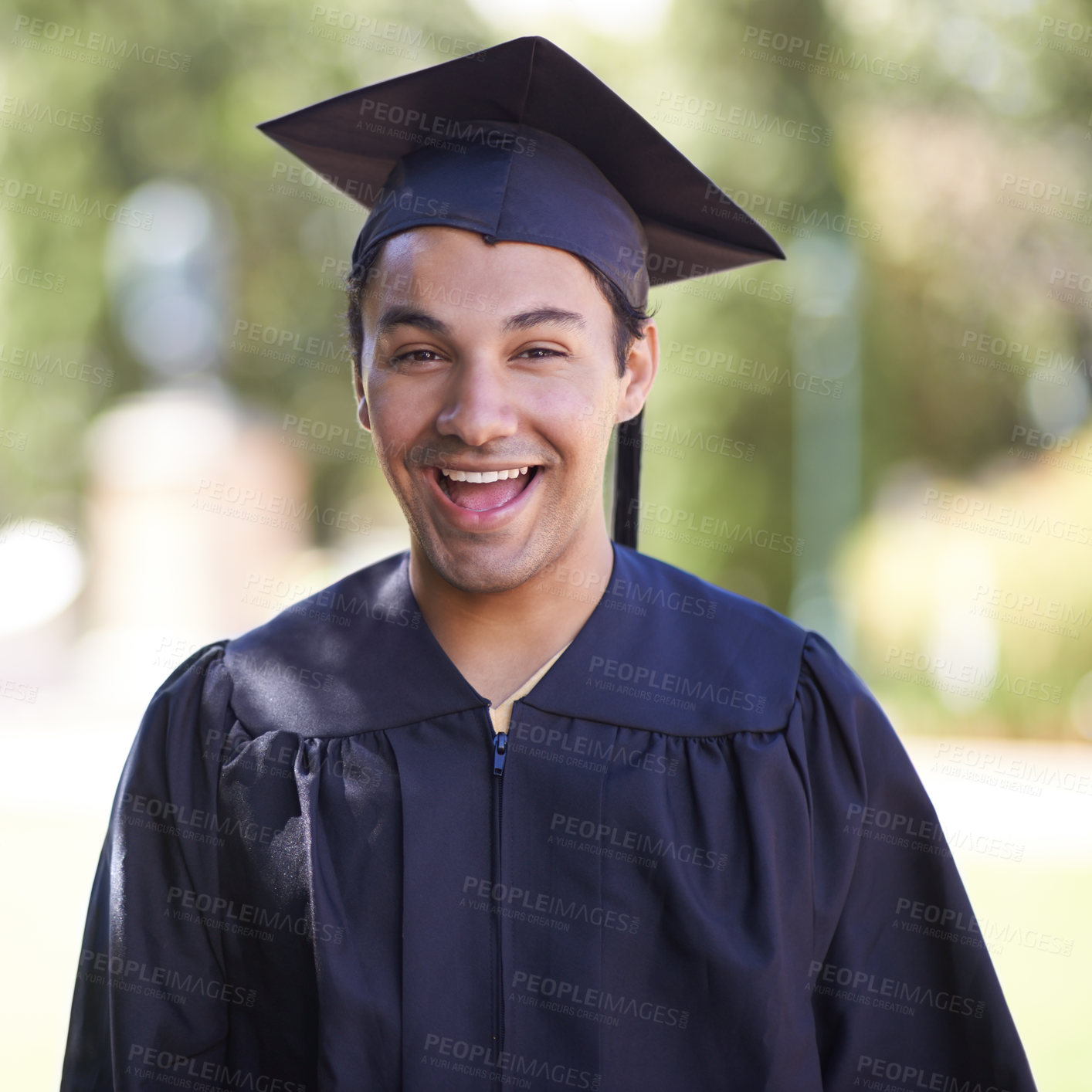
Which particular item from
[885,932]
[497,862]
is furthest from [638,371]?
[885,932]

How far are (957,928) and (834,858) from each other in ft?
0.81

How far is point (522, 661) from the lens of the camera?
1.94 metres

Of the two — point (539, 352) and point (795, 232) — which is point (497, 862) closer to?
point (539, 352)

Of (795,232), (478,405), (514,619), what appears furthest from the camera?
(795,232)

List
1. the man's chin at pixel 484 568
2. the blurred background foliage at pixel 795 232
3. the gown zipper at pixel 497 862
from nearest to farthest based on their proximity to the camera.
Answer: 1. the gown zipper at pixel 497 862
2. the man's chin at pixel 484 568
3. the blurred background foliage at pixel 795 232

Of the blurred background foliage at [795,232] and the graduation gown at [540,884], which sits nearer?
the graduation gown at [540,884]

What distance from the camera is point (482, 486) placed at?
1804mm

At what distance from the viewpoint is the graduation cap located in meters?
1.86

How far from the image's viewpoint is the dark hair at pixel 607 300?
1.90 metres

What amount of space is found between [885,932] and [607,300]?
1200mm

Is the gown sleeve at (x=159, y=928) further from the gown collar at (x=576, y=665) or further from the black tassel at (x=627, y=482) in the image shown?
the black tassel at (x=627, y=482)

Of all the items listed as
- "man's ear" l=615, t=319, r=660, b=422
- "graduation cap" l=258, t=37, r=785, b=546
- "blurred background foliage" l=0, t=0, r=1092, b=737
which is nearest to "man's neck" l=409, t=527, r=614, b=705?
"man's ear" l=615, t=319, r=660, b=422

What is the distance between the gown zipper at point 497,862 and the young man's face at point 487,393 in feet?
0.87

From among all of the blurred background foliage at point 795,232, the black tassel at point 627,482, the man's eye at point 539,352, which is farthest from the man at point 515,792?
the blurred background foliage at point 795,232
